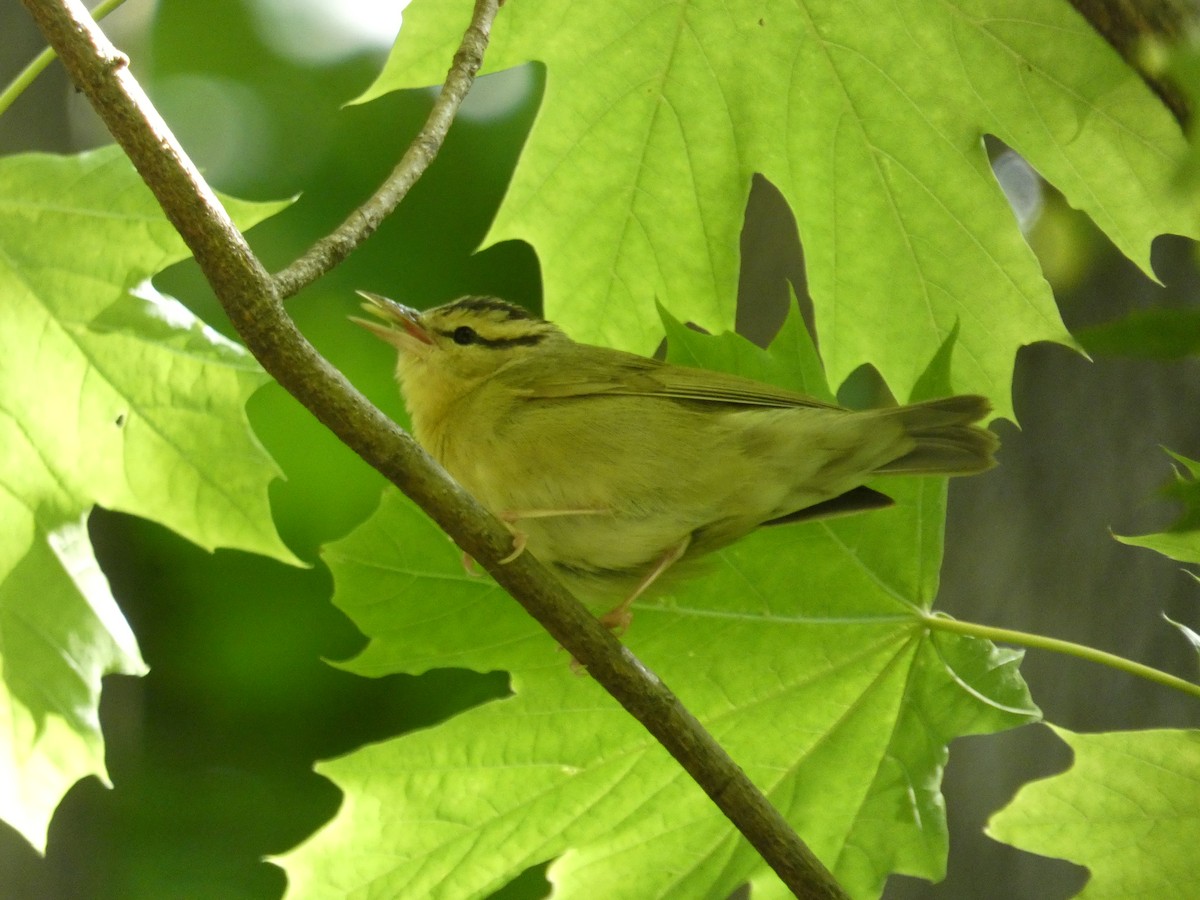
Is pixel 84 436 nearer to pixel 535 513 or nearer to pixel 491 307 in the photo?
pixel 535 513

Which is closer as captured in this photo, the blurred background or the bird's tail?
the bird's tail

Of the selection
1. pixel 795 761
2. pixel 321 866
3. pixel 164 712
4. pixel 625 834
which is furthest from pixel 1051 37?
pixel 164 712

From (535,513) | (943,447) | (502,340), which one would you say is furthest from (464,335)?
(943,447)

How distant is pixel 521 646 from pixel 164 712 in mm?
3900

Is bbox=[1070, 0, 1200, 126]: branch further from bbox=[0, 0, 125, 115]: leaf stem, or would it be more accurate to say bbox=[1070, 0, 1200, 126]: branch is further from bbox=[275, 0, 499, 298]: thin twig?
bbox=[0, 0, 125, 115]: leaf stem

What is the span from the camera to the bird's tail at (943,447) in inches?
96.3

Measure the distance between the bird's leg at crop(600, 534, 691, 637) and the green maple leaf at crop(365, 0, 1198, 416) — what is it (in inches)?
18.6

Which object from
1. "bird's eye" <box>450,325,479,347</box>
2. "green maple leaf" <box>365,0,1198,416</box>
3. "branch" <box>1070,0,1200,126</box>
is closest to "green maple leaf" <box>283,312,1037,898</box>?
"green maple leaf" <box>365,0,1198,416</box>

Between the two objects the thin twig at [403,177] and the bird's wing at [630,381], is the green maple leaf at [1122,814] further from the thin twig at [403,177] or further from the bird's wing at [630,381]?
the thin twig at [403,177]

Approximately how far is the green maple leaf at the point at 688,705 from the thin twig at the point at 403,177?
61 cm

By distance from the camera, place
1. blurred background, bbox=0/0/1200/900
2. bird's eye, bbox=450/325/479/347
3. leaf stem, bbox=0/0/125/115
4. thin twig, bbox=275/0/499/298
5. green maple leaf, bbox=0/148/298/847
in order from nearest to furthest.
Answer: thin twig, bbox=275/0/499/298, leaf stem, bbox=0/0/125/115, green maple leaf, bbox=0/148/298/847, blurred background, bbox=0/0/1200/900, bird's eye, bbox=450/325/479/347

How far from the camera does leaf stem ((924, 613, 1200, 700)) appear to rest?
210 centimetres

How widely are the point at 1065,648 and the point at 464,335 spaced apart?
1.80 meters

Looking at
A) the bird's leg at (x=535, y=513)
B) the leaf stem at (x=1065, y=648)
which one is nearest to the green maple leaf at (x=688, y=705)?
the leaf stem at (x=1065, y=648)
